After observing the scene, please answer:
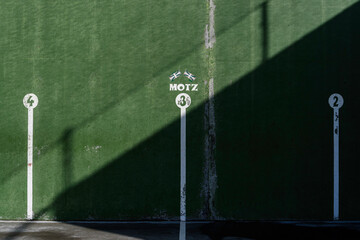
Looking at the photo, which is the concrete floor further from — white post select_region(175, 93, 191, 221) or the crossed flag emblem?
the crossed flag emblem

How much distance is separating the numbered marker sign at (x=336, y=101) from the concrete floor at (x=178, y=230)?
2.17 m

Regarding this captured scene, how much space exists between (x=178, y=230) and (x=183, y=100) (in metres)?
2.37

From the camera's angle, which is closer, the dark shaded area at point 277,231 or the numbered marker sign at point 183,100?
the dark shaded area at point 277,231

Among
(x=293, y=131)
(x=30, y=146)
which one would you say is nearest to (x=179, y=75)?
(x=293, y=131)

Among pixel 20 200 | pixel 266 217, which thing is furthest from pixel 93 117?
pixel 266 217

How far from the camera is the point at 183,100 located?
7.07 meters

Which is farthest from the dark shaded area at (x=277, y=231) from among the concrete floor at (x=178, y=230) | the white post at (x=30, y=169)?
the white post at (x=30, y=169)

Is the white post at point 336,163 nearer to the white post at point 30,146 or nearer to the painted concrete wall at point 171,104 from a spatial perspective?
the painted concrete wall at point 171,104

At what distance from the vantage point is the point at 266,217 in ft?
22.8

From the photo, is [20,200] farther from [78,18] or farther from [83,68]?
[78,18]

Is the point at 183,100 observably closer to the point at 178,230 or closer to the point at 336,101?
the point at 178,230

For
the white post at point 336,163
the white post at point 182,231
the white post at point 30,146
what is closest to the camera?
the white post at point 182,231

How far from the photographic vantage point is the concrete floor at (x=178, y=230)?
19.5 feet

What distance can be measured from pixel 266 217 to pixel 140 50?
13.0ft
